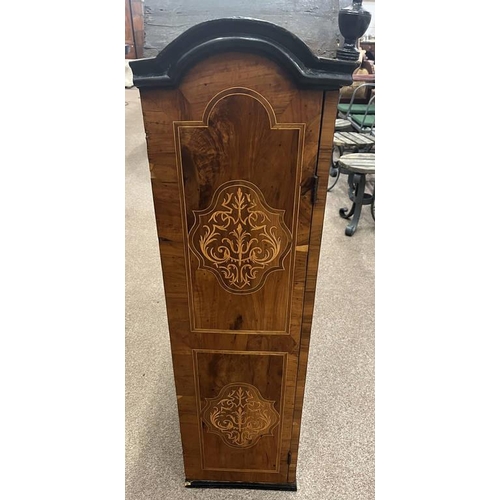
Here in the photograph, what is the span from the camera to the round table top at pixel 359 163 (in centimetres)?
271

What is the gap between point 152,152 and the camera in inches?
34.1

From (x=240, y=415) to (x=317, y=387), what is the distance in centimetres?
62

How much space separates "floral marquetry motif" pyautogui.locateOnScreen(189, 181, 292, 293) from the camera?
35.8 inches

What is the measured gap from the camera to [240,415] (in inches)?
48.5

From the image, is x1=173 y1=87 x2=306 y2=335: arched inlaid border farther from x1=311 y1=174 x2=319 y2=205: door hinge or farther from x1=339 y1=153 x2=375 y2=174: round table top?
x1=339 y1=153 x2=375 y2=174: round table top

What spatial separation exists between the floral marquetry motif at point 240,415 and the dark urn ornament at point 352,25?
2.79 feet

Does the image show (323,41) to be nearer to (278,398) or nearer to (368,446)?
(278,398)

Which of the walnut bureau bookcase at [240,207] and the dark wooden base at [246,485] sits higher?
the walnut bureau bookcase at [240,207]

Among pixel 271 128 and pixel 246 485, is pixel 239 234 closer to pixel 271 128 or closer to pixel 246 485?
pixel 271 128

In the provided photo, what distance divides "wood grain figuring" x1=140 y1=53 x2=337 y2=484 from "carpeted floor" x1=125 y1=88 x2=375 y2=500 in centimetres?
24

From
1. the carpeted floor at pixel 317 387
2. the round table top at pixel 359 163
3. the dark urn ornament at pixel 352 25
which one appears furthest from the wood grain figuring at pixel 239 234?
the round table top at pixel 359 163

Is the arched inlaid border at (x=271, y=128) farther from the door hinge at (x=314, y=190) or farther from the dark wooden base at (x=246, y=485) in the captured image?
the dark wooden base at (x=246, y=485)

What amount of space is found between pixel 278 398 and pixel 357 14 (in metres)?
0.95

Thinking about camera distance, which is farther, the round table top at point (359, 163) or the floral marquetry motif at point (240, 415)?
the round table top at point (359, 163)
